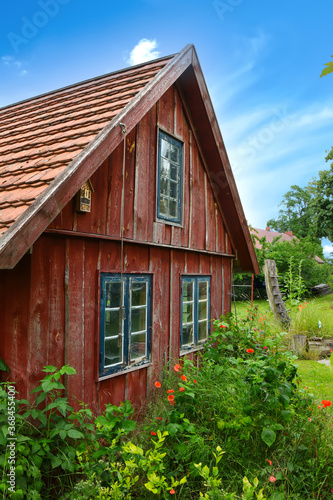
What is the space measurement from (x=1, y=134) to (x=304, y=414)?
5653 millimetres

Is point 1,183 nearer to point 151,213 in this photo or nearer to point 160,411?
point 151,213

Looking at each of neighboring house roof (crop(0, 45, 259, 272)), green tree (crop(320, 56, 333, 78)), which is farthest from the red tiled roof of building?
green tree (crop(320, 56, 333, 78))

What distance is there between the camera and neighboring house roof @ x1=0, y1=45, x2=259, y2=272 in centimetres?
293

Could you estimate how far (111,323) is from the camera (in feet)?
14.0

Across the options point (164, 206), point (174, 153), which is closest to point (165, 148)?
point (174, 153)

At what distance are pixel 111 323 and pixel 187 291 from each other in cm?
208

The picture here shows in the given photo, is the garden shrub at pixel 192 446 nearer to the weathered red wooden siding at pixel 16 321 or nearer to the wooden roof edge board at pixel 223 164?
the weathered red wooden siding at pixel 16 321

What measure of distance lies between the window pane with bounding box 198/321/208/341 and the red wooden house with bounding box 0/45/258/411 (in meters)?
0.05

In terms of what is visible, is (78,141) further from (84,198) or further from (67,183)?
(67,183)

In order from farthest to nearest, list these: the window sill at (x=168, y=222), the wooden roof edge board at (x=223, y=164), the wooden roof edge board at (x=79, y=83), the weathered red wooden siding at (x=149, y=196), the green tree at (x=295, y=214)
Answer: the green tree at (x=295, y=214) < the wooden roof edge board at (x=79, y=83) < the wooden roof edge board at (x=223, y=164) < the window sill at (x=168, y=222) < the weathered red wooden siding at (x=149, y=196)

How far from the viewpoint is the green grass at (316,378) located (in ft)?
21.1

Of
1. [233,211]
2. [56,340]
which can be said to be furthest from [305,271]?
[56,340]

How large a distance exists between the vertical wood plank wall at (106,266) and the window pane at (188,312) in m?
0.31

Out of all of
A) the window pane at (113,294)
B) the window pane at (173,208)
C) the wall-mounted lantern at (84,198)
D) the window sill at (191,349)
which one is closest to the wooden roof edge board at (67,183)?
the wall-mounted lantern at (84,198)
